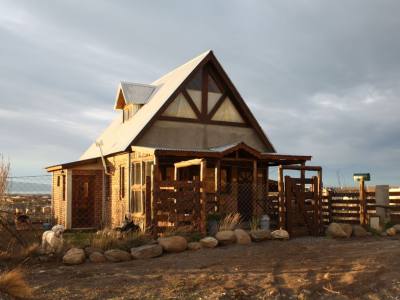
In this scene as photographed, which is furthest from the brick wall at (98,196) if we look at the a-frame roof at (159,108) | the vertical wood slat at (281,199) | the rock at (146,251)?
the rock at (146,251)

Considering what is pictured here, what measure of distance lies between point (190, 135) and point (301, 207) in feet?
18.9

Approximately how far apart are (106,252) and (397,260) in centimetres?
639

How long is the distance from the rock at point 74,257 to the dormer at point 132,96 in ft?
37.5

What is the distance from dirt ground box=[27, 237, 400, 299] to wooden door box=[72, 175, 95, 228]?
1006 cm

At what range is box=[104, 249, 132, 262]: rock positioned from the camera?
10883 millimetres

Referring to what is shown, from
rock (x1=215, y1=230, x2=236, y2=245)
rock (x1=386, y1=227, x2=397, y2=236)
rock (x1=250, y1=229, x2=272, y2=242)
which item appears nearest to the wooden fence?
rock (x1=386, y1=227, x2=397, y2=236)

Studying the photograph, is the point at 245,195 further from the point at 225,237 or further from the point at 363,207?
the point at 225,237

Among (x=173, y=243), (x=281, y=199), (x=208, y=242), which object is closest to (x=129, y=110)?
(x=281, y=199)

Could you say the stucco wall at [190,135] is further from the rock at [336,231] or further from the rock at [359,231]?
the rock at [359,231]

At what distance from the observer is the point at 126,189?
1852cm

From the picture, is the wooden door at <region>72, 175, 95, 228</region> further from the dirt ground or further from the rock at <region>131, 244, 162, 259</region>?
the dirt ground

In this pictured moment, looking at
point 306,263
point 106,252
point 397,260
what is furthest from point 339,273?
point 106,252

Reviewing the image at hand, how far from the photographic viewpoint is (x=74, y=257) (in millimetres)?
10648

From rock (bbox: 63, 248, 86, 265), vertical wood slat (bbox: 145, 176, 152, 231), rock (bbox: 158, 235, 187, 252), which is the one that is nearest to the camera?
rock (bbox: 63, 248, 86, 265)
